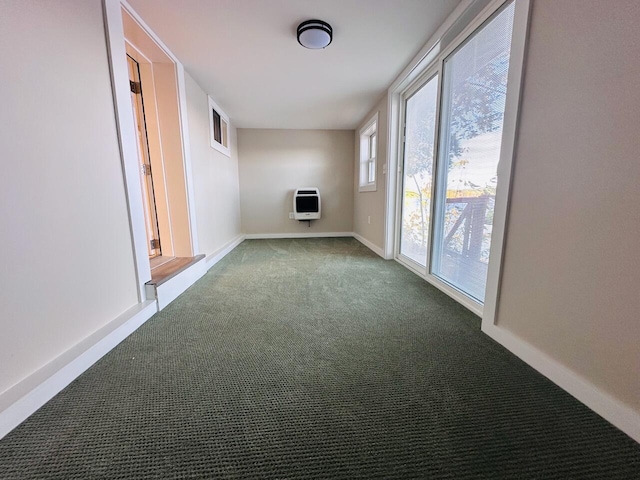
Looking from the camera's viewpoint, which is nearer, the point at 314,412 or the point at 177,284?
the point at 314,412

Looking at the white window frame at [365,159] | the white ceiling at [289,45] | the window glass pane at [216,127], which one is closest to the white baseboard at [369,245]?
the white window frame at [365,159]

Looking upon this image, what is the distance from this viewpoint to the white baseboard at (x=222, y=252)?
291cm

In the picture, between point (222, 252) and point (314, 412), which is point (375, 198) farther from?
point (314, 412)

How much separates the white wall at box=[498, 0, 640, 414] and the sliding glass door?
383mm

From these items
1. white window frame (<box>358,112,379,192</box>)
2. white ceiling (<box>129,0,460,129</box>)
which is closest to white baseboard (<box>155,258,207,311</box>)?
white ceiling (<box>129,0,460,129</box>)

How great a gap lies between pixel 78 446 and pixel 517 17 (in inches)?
97.1

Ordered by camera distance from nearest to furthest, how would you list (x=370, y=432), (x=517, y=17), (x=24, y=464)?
1. (x=24, y=464)
2. (x=370, y=432)
3. (x=517, y=17)

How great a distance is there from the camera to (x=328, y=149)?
186 inches

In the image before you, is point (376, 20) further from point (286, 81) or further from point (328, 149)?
point (328, 149)

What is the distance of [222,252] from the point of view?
11.1 ft

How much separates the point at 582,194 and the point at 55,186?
2.19 metres

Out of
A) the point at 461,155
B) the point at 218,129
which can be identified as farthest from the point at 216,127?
the point at 461,155

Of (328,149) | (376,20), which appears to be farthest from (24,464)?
(328,149)

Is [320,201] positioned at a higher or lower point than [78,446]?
higher
